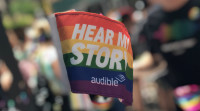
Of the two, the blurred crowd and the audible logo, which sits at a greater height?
the audible logo

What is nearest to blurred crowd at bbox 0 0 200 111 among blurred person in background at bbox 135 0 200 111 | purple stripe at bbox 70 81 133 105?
blurred person in background at bbox 135 0 200 111

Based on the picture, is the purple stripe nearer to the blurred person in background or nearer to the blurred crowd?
the blurred crowd

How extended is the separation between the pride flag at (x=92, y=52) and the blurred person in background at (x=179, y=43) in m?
2.28

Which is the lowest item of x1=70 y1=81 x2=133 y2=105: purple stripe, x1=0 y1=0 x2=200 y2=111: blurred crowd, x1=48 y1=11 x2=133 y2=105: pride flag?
x1=0 y1=0 x2=200 y2=111: blurred crowd

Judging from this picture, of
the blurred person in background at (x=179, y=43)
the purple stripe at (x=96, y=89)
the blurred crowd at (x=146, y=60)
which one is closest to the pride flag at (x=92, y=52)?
the purple stripe at (x=96, y=89)

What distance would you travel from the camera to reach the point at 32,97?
552 cm

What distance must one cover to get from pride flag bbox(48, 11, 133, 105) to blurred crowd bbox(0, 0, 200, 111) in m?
1.55

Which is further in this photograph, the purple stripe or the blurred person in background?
the blurred person in background

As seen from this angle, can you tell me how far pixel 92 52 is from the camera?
1992mm

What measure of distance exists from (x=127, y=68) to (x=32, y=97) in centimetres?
365

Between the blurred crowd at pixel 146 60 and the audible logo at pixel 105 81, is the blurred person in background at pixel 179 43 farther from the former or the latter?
the audible logo at pixel 105 81

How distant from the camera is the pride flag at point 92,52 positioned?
6.49ft

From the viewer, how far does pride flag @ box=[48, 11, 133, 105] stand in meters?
1.98

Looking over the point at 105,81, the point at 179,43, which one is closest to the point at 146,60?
the point at 179,43
